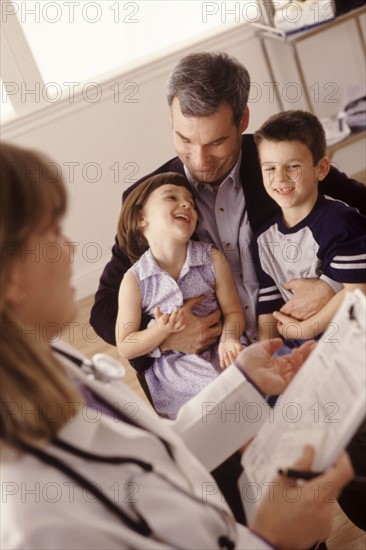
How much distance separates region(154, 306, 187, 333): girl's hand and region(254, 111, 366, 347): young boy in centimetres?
22

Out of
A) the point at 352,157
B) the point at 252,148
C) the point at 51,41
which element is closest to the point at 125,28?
the point at 51,41

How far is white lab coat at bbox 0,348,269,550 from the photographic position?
88cm

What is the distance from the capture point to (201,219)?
1.85m

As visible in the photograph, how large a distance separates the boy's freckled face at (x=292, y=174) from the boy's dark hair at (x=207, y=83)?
161 millimetres

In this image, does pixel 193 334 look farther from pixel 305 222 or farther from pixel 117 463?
pixel 117 463

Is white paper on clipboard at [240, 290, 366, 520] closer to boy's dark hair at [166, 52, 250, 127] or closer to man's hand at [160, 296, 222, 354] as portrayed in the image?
man's hand at [160, 296, 222, 354]

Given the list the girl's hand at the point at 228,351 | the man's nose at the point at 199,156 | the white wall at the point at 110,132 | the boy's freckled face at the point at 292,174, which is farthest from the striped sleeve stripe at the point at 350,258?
the white wall at the point at 110,132

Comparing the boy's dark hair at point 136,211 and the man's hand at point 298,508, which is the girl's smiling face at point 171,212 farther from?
the man's hand at point 298,508

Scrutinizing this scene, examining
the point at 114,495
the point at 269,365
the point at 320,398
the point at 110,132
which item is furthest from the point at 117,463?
the point at 110,132

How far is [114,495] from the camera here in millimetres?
932

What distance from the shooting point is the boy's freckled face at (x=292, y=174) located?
1.66m

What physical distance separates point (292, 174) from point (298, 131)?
0.10 m

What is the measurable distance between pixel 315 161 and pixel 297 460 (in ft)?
2.54

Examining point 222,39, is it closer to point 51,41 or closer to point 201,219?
point 51,41
